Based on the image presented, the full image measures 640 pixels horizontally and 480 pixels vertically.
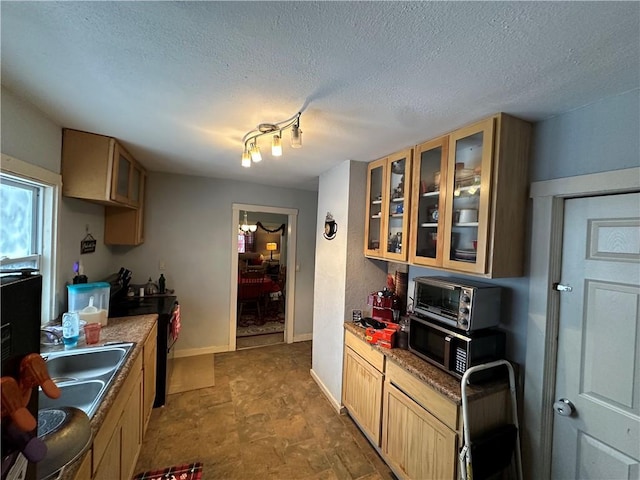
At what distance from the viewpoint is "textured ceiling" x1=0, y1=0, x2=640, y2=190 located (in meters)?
0.86

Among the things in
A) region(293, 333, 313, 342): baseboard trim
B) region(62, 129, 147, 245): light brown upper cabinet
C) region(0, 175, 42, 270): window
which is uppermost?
region(62, 129, 147, 245): light brown upper cabinet

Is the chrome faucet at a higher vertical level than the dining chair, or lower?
higher

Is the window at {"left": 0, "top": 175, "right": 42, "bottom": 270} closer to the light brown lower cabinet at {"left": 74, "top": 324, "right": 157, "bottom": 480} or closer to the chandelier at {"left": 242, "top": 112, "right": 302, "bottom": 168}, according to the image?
the light brown lower cabinet at {"left": 74, "top": 324, "right": 157, "bottom": 480}

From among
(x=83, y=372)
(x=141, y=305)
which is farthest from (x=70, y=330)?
(x=141, y=305)

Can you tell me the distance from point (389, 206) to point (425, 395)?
139cm

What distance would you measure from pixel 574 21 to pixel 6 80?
2340mm

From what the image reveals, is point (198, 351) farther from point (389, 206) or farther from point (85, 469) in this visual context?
point (389, 206)

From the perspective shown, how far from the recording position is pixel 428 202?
6.49 feet

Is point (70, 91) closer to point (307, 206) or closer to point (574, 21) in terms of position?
point (574, 21)

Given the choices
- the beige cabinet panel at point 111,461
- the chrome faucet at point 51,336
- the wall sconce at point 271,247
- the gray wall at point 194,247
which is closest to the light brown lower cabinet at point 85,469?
the beige cabinet panel at point 111,461

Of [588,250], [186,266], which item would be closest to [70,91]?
[186,266]

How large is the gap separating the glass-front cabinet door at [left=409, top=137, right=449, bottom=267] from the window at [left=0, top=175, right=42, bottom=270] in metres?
2.53

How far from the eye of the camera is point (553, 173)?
4.89ft

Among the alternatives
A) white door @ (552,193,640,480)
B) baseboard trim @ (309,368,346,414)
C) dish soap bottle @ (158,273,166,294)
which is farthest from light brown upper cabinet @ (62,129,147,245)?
white door @ (552,193,640,480)
